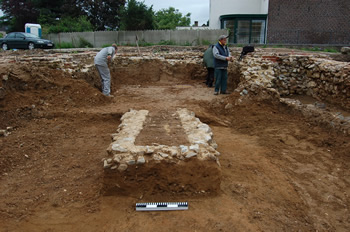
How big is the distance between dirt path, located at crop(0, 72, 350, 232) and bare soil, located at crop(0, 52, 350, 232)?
0.02m

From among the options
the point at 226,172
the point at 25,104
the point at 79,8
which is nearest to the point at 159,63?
the point at 25,104

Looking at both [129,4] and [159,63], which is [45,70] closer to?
[159,63]

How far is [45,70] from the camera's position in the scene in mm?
7402

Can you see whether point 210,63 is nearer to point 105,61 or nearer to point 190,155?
point 105,61

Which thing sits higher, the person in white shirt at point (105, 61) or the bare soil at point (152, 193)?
the person in white shirt at point (105, 61)

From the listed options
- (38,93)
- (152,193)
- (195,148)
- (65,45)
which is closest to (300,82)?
(195,148)

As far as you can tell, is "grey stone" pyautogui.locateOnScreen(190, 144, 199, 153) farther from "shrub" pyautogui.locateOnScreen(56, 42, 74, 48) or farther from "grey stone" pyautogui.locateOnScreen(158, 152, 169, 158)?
"shrub" pyautogui.locateOnScreen(56, 42, 74, 48)

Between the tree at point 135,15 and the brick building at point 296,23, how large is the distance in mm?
5875

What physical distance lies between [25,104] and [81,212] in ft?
13.6

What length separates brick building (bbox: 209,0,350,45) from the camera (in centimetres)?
1783

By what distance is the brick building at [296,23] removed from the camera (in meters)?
17.8

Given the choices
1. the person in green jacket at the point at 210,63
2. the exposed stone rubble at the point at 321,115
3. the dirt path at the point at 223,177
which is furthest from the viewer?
the person in green jacket at the point at 210,63

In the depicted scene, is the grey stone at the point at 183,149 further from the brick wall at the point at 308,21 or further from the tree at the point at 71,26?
the tree at the point at 71,26

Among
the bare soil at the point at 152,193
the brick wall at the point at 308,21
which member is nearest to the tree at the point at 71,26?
the brick wall at the point at 308,21
